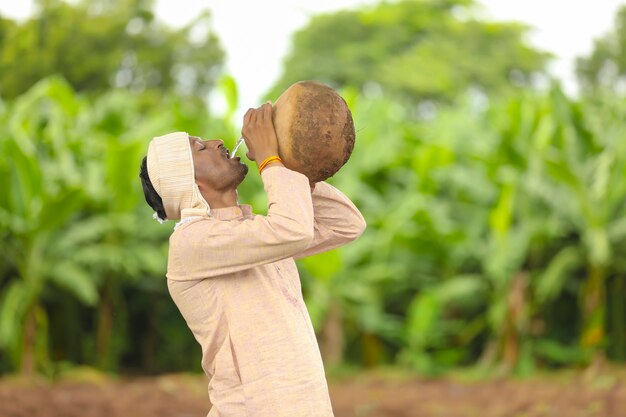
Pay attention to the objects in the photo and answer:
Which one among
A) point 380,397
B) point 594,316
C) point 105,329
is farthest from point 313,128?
point 105,329

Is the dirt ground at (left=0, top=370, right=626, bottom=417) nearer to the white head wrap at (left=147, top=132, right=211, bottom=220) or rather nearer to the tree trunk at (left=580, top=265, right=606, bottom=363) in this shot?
the tree trunk at (left=580, top=265, right=606, bottom=363)

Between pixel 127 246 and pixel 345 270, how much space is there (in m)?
1.47

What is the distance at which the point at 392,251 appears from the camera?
704 cm

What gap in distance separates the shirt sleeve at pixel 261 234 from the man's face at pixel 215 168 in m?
0.10

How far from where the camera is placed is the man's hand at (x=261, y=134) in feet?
6.11

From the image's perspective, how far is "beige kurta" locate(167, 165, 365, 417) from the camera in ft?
6.02

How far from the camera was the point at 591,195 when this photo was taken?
20.9 ft

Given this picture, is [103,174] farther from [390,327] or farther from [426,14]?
[426,14]

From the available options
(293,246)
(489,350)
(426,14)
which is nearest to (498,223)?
(489,350)

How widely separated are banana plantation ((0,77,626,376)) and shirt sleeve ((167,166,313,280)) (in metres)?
4.15

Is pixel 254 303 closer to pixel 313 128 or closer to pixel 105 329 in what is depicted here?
pixel 313 128

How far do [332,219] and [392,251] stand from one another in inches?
196

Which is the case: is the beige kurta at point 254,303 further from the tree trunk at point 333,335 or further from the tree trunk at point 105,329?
the tree trunk at point 105,329

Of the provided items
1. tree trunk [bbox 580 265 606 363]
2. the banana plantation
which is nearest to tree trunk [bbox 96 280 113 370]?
the banana plantation
